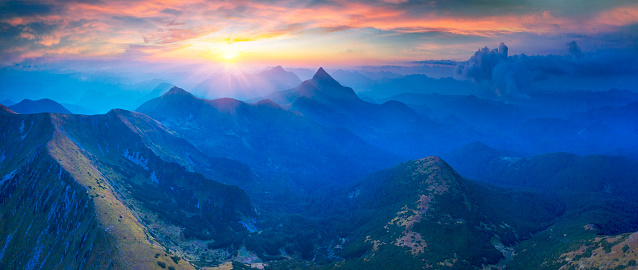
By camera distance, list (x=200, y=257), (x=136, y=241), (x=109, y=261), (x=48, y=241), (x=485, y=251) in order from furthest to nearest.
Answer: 1. (x=200, y=257)
2. (x=485, y=251)
3. (x=48, y=241)
4. (x=136, y=241)
5. (x=109, y=261)

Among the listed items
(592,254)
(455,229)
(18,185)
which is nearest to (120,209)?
(18,185)

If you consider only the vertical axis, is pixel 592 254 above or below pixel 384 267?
above

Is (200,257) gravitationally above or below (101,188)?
below

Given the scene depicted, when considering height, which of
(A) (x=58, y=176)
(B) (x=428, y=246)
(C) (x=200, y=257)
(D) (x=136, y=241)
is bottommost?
(C) (x=200, y=257)

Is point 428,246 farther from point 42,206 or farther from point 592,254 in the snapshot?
point 42,206

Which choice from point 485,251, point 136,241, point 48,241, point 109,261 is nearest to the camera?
point 109,261

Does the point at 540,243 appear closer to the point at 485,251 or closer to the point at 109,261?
the point at 485,251

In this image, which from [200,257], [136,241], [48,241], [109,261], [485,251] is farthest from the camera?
[200,257]

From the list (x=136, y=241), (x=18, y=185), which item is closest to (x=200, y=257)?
(x=136, y=241)

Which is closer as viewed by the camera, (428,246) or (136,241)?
(136,241)
